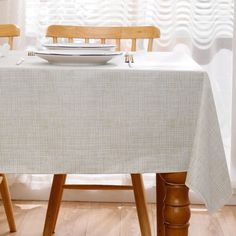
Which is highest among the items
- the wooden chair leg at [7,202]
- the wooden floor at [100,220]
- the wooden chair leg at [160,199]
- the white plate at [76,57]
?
the white plate at [76,57]

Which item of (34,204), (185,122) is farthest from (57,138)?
(34,204)

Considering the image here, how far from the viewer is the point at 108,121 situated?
134 cm

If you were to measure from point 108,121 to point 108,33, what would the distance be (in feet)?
3.29

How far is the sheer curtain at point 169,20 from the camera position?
2.66 meters

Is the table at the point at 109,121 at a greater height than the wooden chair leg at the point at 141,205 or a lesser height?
greater

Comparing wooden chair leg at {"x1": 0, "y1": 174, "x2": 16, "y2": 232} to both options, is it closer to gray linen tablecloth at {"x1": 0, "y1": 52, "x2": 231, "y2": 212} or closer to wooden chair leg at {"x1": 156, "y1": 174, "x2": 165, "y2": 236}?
wooden chair leg at {"x1": 156, "y1": 174, "x2": 165, "y2": 236}

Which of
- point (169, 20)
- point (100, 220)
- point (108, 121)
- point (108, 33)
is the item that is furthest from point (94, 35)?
point (108, 121)

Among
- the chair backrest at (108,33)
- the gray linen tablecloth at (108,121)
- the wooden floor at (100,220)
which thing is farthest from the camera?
the wooden floor at (100,220)

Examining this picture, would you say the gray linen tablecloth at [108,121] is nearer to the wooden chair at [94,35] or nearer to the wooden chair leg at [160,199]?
the wooden chair leg at [160,199]

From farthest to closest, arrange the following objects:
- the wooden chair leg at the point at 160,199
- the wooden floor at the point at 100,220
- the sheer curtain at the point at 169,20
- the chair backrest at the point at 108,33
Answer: the sheer curtain at the point at 169,20
the wooden floor at the point at 100,220
the chair backrest at the point at 108,33
the wooden chair leg at the point at 160,199

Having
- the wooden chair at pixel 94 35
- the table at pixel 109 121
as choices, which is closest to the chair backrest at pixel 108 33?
the wooden chair at pixel 94 35

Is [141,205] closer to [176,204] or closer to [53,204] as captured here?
[53,204]

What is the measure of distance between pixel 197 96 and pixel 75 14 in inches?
57.6

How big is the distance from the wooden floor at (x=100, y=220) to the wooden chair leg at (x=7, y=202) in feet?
0.12
